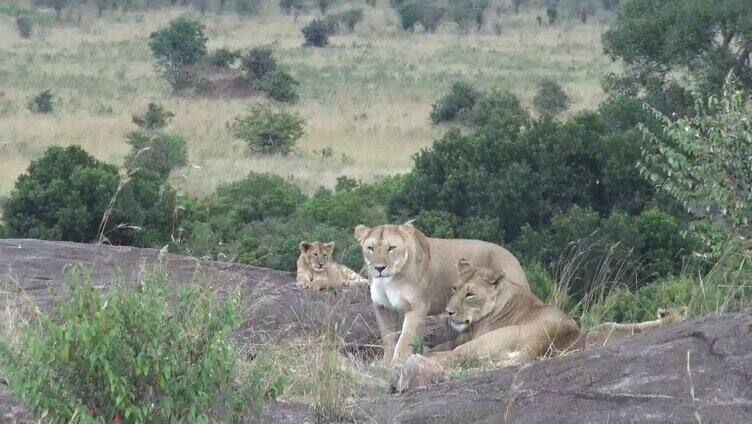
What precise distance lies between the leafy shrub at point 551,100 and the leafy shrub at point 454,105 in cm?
205

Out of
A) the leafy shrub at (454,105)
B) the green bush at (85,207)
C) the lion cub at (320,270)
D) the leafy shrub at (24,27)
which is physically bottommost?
the leafy shrub at (24,27)

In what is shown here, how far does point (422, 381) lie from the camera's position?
7984 millimetres

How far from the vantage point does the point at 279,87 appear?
3866 centimetres

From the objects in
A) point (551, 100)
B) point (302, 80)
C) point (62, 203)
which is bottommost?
point (302, 80)

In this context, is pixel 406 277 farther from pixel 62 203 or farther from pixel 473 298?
pixel 62 203

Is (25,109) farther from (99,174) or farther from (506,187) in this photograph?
(506,187)

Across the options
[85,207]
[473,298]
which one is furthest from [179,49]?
[473,298]

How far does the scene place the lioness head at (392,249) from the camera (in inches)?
409

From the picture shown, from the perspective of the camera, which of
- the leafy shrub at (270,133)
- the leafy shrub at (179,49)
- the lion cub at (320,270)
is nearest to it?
the lion cub at (320,270)

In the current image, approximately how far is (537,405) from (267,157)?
70.5 feet

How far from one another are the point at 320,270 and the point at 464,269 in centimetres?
222

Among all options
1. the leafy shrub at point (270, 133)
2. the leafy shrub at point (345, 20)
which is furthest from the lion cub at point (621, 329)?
the leafy shrub at point (345, 20)

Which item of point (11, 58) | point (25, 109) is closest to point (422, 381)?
point (25, 109)

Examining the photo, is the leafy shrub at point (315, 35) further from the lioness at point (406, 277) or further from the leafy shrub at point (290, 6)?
the lioness at point (406, 277)
